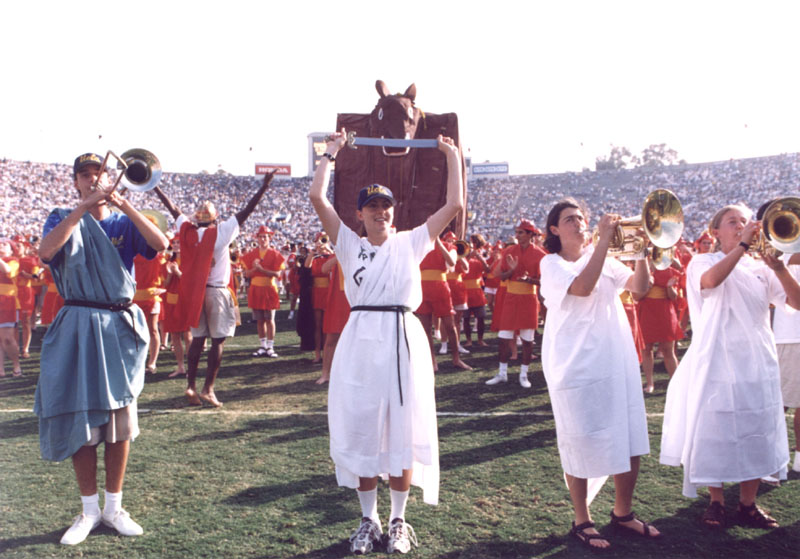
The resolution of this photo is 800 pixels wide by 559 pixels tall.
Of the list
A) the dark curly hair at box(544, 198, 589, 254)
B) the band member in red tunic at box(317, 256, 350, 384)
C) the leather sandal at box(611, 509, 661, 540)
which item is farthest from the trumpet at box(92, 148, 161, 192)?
the leather sandal at box(611, 509, 661, 540)

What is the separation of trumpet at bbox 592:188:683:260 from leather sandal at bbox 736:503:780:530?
63.8 inches

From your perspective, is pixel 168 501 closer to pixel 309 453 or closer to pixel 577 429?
pixel 309 453

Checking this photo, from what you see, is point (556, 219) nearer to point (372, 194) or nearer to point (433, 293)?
point (372, 194)

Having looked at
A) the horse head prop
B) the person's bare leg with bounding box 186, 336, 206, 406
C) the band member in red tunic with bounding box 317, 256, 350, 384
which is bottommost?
the person's bare leg with bounding box 186, 336, 206, 406

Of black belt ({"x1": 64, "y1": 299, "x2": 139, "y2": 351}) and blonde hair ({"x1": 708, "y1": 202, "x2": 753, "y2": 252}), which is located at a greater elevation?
blonde hair ({"x1": 708, "y1": 202, "x2": 753, "y2": 252})

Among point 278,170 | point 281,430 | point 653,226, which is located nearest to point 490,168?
point 278,170

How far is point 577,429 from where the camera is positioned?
11.0 feet

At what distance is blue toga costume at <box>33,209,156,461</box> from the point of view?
11.4 feet

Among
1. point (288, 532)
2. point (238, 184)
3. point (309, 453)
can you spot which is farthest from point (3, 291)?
point (238, 184)

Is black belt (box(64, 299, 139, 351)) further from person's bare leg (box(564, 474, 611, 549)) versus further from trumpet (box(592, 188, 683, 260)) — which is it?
trumpet (box(592, 188, 683, 260))

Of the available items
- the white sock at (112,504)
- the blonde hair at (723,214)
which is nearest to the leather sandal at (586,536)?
the blonde hair at (723,214)

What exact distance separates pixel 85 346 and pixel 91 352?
49 millimetres

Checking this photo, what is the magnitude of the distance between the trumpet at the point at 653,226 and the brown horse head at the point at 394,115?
4.80 metres

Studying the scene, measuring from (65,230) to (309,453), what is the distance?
8.77 feet
